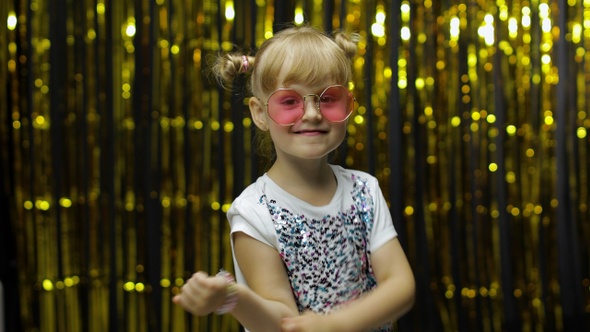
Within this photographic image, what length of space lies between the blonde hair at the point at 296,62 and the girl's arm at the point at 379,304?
0.88 feet

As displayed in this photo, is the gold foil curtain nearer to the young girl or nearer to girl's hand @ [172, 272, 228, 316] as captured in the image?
the young girl

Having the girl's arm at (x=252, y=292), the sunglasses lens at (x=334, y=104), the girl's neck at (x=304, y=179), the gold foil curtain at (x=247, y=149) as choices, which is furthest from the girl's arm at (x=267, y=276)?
the gold foil curtain at (x=247, y=149)

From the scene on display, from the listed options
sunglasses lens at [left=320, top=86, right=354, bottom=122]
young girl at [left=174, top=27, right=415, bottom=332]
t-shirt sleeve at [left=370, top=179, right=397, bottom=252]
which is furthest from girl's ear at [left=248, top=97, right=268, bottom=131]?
t-shirt sleeve at [left=370, top=179, right=397, bottom=252]

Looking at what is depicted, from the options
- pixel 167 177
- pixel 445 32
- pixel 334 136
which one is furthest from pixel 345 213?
pixel 445 32

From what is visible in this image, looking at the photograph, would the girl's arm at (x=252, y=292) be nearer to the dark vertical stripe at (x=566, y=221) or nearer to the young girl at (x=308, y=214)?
the young girl at (x=308, y=214)

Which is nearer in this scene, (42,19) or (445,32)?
(42,19)

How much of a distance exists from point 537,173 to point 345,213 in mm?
1136

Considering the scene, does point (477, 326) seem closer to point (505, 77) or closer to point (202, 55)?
point (505, 77)

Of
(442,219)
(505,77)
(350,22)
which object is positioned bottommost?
(442,219)

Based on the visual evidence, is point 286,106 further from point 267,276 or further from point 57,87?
point 57,87

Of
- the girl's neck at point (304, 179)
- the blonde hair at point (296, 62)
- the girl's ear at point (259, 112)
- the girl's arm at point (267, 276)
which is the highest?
the blonde hair at point (296, 62)

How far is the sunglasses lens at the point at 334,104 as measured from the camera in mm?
1145

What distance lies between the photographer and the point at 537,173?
2191 millimetres

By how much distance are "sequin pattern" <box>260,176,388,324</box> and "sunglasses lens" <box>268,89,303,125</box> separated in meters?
0.13
